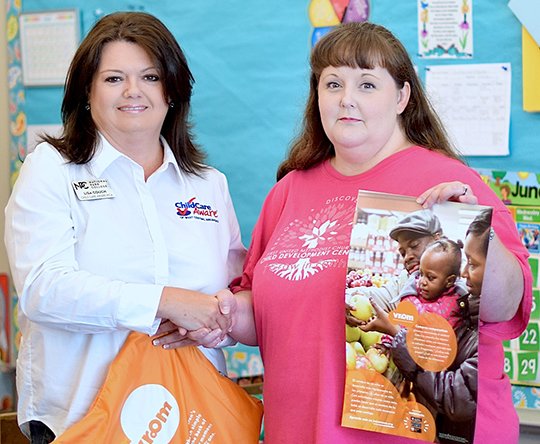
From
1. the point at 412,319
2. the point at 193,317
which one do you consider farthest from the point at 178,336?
the point at 412,319

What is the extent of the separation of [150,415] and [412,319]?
56 cm

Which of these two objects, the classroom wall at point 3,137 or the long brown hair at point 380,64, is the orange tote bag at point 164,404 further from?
the classroom wall at point 3,137

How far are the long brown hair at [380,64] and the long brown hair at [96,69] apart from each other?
31cm

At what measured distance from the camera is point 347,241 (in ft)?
4.98

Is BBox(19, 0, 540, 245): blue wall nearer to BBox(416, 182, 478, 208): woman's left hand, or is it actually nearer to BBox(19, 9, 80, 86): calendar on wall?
BBox(19, 9, 80, 86): calendar on wall

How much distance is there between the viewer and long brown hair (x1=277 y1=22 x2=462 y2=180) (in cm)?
153

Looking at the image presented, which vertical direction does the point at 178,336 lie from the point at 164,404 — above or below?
above

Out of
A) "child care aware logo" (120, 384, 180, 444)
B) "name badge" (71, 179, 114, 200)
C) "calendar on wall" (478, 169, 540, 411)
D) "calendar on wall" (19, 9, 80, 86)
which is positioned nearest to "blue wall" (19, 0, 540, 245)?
"calendar on wall" (19, 9, 80, 86)

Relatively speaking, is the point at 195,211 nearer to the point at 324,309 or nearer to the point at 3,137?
the point at 324,309

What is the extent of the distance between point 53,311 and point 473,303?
0.79 m

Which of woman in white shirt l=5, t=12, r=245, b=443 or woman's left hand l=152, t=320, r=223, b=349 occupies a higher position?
woman in white shirt l=5, t=12, r=245, b=443

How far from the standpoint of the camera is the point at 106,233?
1595mm

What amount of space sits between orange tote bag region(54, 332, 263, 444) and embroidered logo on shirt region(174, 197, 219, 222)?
29 cm

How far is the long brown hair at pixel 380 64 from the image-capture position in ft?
5.00
